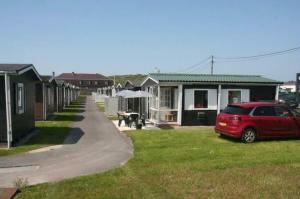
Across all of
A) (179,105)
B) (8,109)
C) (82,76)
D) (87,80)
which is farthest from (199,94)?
(82,76)

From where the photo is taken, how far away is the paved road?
30.5 feet

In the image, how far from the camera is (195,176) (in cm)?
884

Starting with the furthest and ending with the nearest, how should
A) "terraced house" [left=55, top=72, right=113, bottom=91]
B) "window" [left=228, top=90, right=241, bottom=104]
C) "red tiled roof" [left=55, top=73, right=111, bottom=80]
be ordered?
"red tiled roof" [left=55, top=73, right=111, bottom=80] < "terraced house" [left=55, top=72, right=113, bottom=91] < "window" [left=228, top=90, right=241, bottom=104]

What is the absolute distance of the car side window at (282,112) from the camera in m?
14.8

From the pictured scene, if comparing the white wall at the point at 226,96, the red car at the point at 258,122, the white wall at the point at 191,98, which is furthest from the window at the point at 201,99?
the red car at the point at 258,122

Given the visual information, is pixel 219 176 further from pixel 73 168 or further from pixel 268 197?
pixel 73 168

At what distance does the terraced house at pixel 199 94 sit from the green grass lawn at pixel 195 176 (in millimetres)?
7487

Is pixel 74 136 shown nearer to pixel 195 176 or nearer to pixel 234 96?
pixel 195 176

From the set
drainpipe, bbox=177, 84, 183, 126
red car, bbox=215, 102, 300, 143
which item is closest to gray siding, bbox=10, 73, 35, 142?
drainpipe, bbox=177, 84, 183, 126

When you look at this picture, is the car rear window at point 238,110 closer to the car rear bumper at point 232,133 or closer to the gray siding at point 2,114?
the car rear bumper at point 232,133

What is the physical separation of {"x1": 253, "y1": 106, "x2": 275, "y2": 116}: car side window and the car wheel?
703mm

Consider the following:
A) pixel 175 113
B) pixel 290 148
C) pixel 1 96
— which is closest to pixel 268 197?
pixel 290 148

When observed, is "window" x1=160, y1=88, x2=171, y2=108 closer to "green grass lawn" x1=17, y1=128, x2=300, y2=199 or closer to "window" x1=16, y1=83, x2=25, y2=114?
"window" x1=16, y1=83, x2=25, y2=114

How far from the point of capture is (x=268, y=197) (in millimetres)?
7211
